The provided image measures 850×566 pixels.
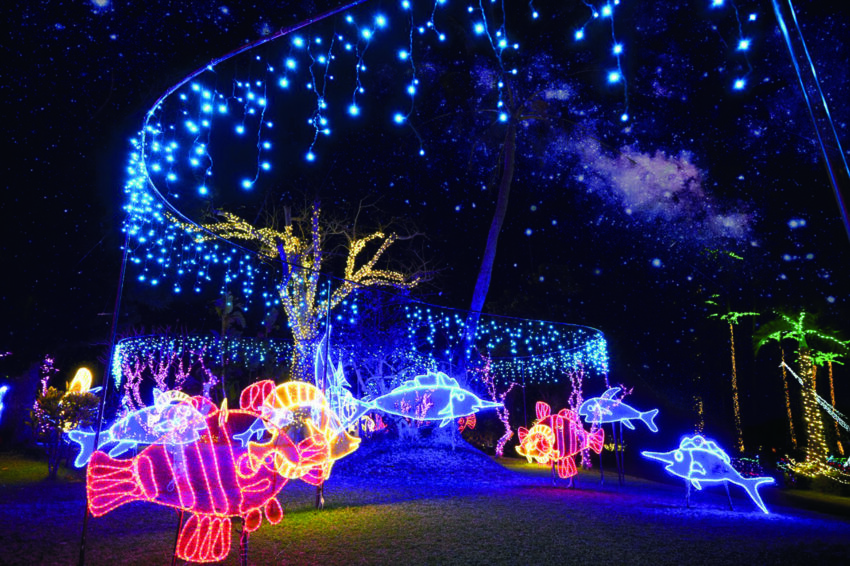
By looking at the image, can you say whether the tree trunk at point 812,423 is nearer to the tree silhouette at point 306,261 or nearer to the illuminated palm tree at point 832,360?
the illuminated palm tree at point 832,360

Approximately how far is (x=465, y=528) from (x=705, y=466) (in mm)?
4285

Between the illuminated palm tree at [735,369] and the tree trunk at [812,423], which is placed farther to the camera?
the illuminated palm tree at [735,369]

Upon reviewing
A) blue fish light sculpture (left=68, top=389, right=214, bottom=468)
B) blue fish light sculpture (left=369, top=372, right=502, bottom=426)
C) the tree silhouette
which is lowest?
blue fish light sculpture (left=68, top=389, right=214, bottom=468)

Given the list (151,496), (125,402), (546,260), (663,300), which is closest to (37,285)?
(125,402)

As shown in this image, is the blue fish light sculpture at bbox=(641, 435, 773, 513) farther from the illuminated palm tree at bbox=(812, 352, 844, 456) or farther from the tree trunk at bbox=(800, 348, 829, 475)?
the illuminated palm tree at bbox=(812, 352, 844, 456)

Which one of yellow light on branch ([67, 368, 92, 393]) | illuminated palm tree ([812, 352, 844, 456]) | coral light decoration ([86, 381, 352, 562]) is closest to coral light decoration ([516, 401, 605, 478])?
coral light decoration ([86, 381, 352, 562])

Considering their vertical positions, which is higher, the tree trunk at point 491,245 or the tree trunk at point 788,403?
the tree trunk at point 491,245

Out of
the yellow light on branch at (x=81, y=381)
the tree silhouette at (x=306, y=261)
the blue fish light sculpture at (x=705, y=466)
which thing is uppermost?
the tree silhouette at (x=306, y=261)

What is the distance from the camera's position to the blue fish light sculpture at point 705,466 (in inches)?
300

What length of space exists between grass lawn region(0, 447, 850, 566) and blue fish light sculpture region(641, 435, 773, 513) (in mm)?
427

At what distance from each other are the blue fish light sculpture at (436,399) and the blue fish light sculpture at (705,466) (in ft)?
9.52

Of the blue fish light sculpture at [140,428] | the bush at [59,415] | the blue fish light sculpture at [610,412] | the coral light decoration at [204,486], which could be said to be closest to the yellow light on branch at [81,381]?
the bush at [59,415]

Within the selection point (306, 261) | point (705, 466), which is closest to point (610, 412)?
point (705, 466)

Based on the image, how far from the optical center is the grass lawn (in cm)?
472
